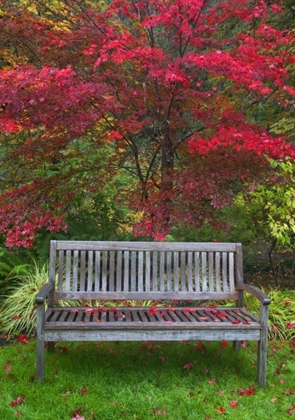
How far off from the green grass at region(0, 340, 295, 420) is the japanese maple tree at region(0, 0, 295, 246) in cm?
127

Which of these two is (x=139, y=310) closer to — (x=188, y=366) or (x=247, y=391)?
(x=188, y=366)

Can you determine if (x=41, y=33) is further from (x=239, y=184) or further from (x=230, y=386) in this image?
(x=230, y=386)

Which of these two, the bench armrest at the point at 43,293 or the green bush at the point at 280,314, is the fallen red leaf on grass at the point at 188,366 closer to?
the green bush at the point at 280,314

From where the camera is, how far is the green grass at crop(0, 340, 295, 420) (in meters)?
2.72

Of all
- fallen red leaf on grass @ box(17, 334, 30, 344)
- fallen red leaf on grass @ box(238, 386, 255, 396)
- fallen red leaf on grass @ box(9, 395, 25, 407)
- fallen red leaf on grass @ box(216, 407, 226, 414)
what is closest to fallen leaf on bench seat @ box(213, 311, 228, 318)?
fallen red leaf on grass @ box(238, 386, 255, 396)

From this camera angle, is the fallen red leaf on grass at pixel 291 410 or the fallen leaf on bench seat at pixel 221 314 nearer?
the fallen red leaf on grass at pixel 291 410

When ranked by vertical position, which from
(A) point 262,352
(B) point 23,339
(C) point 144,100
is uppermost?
(C) point 144,100

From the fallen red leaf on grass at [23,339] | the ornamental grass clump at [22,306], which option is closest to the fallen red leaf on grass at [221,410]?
the fallen red leaf on grass at [23,339]

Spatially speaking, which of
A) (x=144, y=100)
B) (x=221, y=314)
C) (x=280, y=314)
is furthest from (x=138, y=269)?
(x=144, y=100)

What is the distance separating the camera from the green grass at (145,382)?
107 inches

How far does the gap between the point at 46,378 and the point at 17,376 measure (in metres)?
0.24

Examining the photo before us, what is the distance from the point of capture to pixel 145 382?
3.12m

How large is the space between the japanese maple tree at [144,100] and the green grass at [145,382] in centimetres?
127

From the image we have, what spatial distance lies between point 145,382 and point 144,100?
3.13 metres
